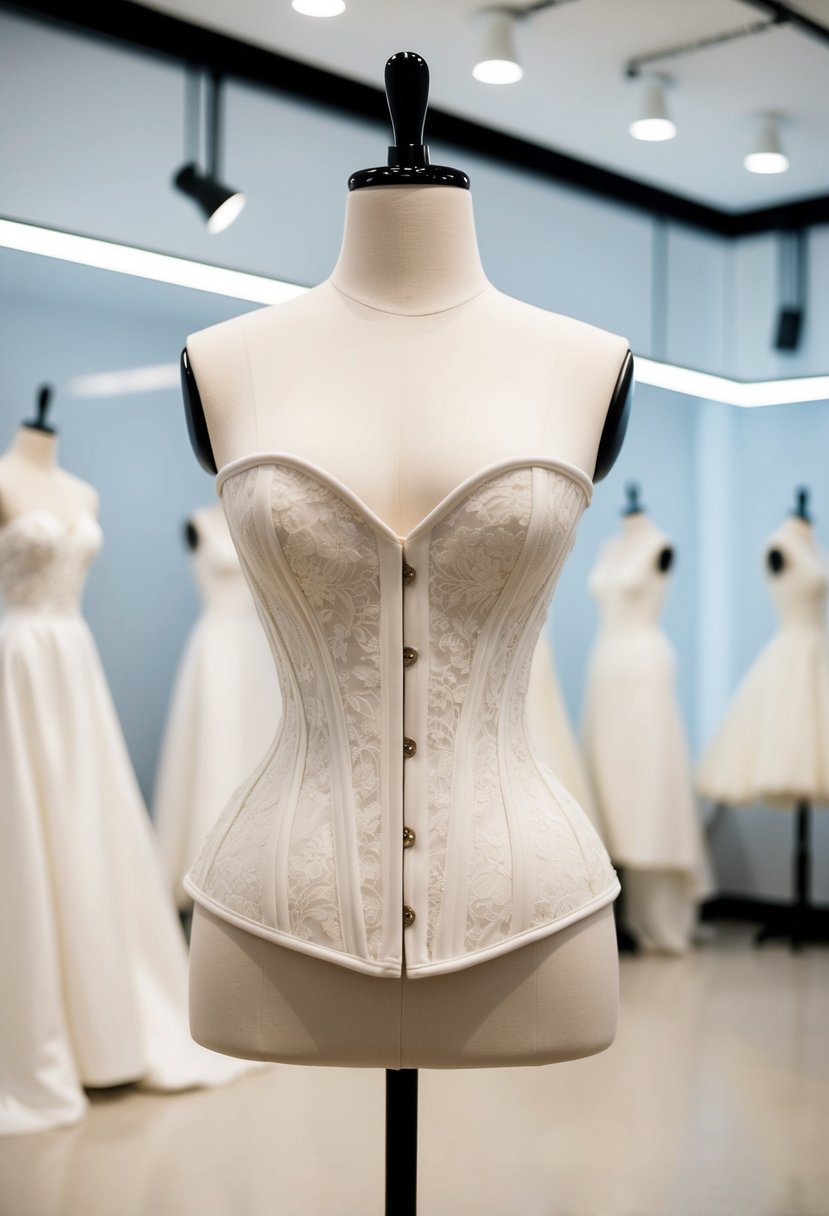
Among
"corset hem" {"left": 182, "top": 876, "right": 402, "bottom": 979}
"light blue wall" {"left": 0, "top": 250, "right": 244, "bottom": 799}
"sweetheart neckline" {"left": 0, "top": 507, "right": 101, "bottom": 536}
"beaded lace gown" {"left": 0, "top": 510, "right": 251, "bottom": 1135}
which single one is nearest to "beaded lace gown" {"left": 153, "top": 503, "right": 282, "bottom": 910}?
"light blue wall" {"left": 0, "top": 250, "right": 244, "bottom": 799}

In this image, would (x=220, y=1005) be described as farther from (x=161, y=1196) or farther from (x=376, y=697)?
(x=161, y=1196)

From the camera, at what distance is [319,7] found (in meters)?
3.49

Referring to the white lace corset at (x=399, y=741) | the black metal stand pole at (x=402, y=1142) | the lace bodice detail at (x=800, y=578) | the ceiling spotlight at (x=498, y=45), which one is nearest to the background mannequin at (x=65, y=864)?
the ceiling spotlight at (x=498, y=45)

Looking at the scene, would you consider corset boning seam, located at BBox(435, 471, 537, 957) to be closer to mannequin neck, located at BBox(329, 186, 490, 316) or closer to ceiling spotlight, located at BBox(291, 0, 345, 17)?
mannequin neck, located at BBox(329, 186, 490, 316)

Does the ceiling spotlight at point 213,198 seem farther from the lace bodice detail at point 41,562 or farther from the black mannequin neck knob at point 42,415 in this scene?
the lace bodice detail at point 41,562

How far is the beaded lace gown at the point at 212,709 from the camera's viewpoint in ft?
13.3

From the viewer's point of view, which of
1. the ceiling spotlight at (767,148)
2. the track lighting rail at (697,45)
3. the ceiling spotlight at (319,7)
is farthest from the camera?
the ceiling spotlight at (767,148)

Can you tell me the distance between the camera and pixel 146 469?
14.3 feet

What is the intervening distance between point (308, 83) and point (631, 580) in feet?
7.35

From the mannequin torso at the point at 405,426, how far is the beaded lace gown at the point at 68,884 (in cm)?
203

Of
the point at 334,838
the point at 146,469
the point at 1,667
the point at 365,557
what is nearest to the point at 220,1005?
the point at 334,838

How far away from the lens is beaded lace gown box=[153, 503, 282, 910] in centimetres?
407

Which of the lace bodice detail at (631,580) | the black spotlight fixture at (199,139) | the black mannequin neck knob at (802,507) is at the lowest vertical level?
the lace bodice detail at (631,580)

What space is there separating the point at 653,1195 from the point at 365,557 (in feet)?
6.80
